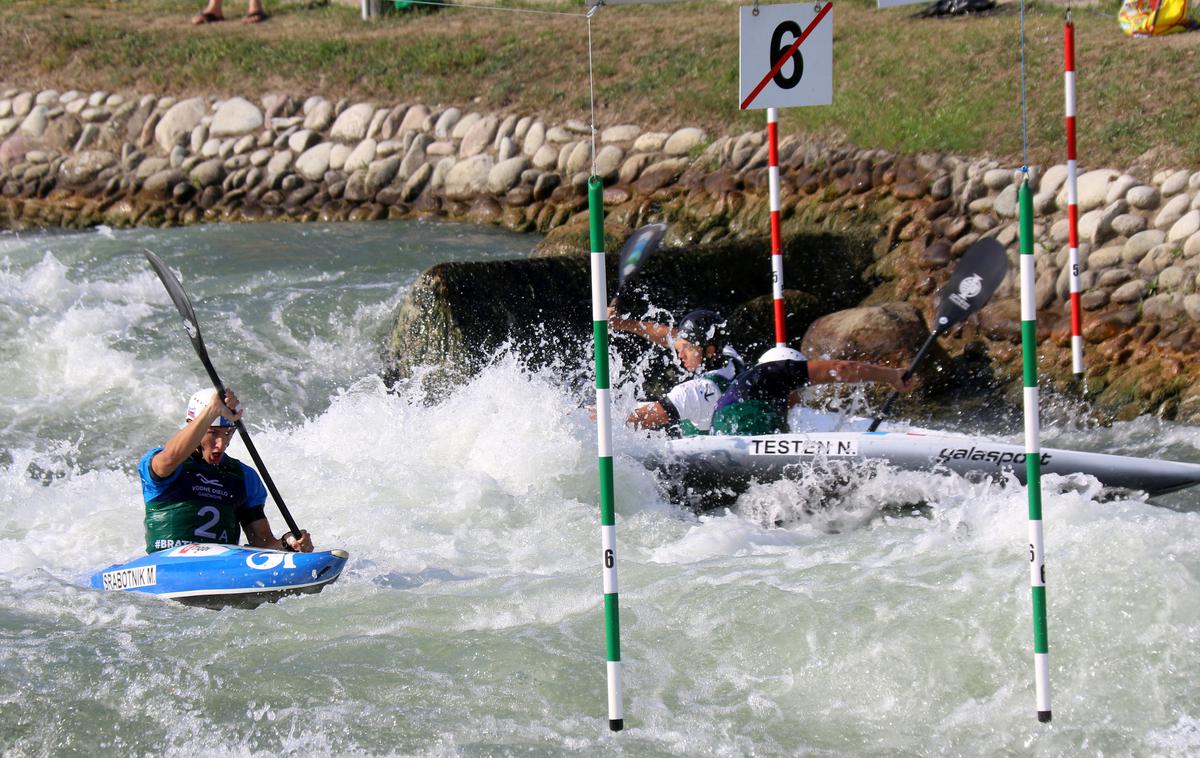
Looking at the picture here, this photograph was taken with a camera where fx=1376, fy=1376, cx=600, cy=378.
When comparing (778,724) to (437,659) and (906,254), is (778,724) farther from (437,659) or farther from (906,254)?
(906,254)

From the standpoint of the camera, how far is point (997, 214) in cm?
891

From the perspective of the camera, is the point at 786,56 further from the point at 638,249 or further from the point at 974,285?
the point at 638,249

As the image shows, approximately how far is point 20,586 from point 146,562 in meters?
0.56

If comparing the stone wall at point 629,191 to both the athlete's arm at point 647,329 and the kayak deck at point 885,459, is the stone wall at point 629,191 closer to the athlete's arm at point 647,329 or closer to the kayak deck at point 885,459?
the kayak deck at point 885,459

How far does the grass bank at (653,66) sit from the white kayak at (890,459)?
3312mm

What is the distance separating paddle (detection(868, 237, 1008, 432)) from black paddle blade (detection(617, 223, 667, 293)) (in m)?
1.72

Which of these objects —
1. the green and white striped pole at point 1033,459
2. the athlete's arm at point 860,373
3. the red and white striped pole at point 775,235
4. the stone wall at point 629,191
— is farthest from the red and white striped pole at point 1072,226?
the green and white striped pole at point 1033,459

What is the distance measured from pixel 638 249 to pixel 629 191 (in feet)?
10.4

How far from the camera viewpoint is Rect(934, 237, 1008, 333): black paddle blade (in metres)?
6.59

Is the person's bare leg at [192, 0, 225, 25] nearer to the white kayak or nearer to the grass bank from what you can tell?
the grass bank

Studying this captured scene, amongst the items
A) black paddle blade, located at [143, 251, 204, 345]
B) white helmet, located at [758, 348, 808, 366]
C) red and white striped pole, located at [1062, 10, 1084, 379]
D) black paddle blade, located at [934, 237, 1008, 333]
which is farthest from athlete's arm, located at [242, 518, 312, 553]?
red and white striped pole, located at [1062, 10, 1084, 379]

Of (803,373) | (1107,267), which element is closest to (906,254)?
(1107,267)

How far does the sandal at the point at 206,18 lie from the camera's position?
47.3 ft

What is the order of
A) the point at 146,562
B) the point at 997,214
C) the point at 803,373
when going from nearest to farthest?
the point at 146,562
the point at 803,373
the point at 997,214
